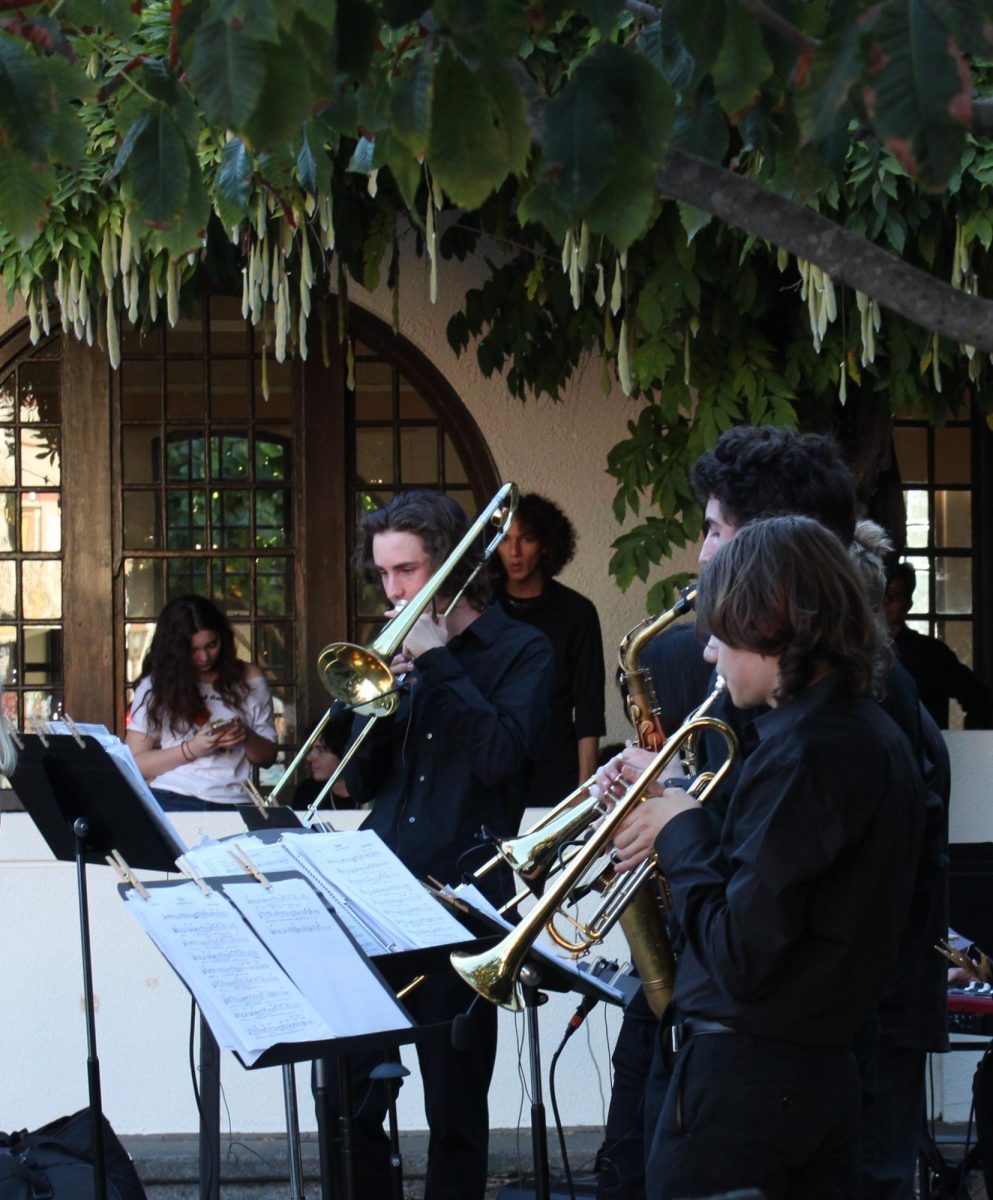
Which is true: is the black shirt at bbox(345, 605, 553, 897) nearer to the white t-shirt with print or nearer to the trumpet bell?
the trumpet bell

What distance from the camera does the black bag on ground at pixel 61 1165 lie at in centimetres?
351

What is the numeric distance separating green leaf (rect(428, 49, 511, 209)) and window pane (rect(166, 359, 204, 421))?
219 inches

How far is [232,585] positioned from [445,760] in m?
3.74

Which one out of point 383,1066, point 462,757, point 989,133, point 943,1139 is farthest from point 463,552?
point 943,1139

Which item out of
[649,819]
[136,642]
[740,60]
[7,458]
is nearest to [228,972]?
[649,819]

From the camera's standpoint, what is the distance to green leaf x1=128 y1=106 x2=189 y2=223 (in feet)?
7.55

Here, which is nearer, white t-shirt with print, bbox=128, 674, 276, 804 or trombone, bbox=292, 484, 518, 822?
trombone, bbox=292, 484, 518, 822

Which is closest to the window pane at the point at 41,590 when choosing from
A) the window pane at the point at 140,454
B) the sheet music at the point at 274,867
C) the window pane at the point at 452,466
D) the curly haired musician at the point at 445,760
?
the window pane at the point at 140,454

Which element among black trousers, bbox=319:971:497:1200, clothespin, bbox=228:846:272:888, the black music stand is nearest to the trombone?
the black music stand

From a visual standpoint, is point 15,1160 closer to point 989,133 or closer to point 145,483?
point 989,133

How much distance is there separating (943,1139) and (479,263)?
12.6 feet

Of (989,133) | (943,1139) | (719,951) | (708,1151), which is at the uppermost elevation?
(989,133)

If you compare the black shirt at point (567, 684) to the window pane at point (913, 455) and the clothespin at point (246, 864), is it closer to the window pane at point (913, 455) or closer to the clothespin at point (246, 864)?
the window pane at point (913, 455)

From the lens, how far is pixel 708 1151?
99.0 inches
